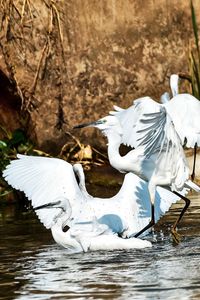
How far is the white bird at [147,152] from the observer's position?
31.6 ft

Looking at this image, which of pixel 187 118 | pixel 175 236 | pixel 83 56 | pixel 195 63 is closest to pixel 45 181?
pixel 175 236

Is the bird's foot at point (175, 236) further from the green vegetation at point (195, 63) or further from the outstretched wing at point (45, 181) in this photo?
the green vegetation at point (195, 63)

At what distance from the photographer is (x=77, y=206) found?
9.85m

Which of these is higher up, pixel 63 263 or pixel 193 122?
pixel 193 122

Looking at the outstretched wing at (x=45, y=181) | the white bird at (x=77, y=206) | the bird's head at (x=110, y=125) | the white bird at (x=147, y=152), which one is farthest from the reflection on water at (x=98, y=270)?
the bird's head at (x=110, y=125)

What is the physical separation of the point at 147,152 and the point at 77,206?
872 millimetres

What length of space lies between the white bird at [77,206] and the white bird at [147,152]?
0.20 metres

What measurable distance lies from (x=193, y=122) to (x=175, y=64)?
508 centimetres

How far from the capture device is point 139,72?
51.2 feet

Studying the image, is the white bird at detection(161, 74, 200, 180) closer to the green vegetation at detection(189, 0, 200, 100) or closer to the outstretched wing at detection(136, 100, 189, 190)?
the outstretched wing at detection(136, 100, 189, 190)

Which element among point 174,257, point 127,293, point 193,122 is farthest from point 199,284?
point 193,122

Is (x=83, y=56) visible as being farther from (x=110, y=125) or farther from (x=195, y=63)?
(x=110, y=125)

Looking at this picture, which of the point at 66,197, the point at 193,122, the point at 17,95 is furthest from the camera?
the point at 17,95

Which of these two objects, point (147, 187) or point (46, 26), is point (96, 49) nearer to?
point (46, 26)
